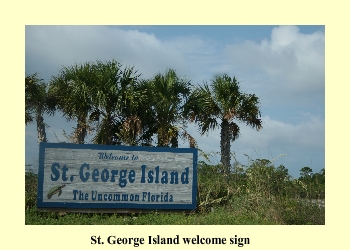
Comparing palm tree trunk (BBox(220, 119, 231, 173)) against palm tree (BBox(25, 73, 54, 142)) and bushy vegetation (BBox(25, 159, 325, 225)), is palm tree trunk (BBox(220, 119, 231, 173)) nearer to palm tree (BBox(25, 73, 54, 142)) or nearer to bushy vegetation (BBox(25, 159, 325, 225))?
bushy vegetation (BBox(25, 159, 325, 225))

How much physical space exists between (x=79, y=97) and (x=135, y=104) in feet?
6.00

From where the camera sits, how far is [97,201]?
13.1 m

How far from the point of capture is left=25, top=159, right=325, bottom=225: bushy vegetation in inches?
495

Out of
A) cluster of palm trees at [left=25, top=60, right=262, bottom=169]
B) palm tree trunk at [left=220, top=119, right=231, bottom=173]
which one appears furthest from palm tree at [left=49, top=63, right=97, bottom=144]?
palm tree trunk at [left=220, top=119, right=231, bottom=173]

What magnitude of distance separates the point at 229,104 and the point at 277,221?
5754 mm

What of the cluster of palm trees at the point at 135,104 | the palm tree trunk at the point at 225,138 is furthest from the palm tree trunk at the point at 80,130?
the palm tree trunk at the point at 225,138

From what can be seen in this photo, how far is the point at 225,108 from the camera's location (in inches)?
696

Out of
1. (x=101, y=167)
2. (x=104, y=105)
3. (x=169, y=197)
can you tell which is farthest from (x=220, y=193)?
(x=104, y=105)
